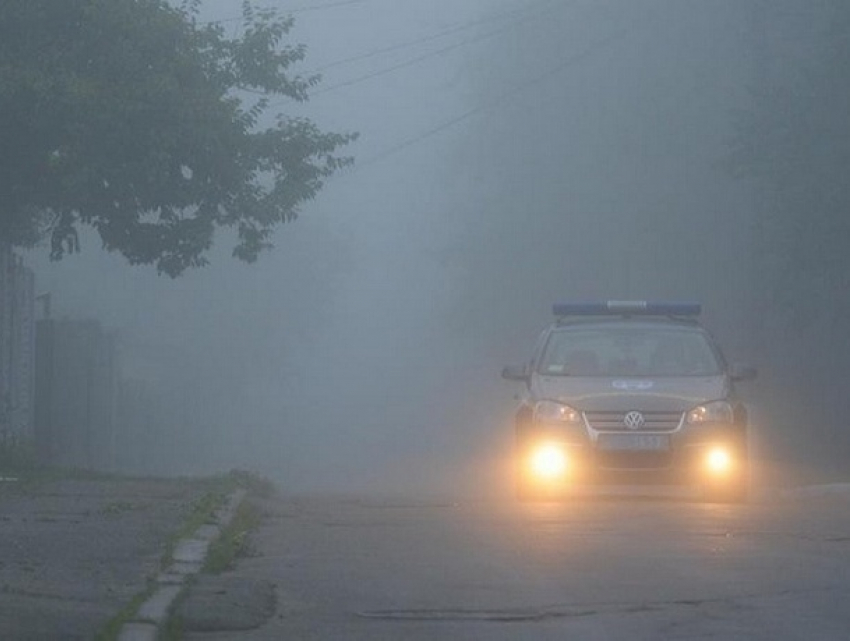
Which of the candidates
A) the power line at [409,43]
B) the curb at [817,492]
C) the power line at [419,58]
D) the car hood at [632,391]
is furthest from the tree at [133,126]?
the power line at [409,43]

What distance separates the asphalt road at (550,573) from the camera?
8555 mm

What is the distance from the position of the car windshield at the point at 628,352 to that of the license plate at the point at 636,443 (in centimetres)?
86

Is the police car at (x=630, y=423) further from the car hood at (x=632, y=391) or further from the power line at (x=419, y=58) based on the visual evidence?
the power line at (x=419, y=58)

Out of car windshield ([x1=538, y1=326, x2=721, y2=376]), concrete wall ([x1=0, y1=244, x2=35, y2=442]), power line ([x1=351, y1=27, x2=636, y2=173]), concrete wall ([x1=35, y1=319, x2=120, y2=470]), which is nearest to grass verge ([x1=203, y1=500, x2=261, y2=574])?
car windshield ([x1=538, y1=326, x2=721, y2=376])

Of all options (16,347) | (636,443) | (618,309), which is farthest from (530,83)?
(636,443)

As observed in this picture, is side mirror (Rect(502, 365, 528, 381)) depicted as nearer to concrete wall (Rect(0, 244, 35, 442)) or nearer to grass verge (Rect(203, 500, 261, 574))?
grass verge (Rect(203, 500, 261, 574))

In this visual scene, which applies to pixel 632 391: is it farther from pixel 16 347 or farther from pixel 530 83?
pixel 530 83

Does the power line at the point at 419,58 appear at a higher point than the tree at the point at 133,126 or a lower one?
higher

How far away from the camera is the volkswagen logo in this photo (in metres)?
16.6

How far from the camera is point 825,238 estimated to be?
Answer: 3441 centimetres

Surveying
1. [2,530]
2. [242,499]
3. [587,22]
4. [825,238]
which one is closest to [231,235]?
[587,22]

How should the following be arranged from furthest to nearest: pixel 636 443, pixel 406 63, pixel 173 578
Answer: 1. pixel 406 63
2. pixel 636 443
3. pixel 173 578

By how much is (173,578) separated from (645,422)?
756 cm

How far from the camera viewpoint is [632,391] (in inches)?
659
